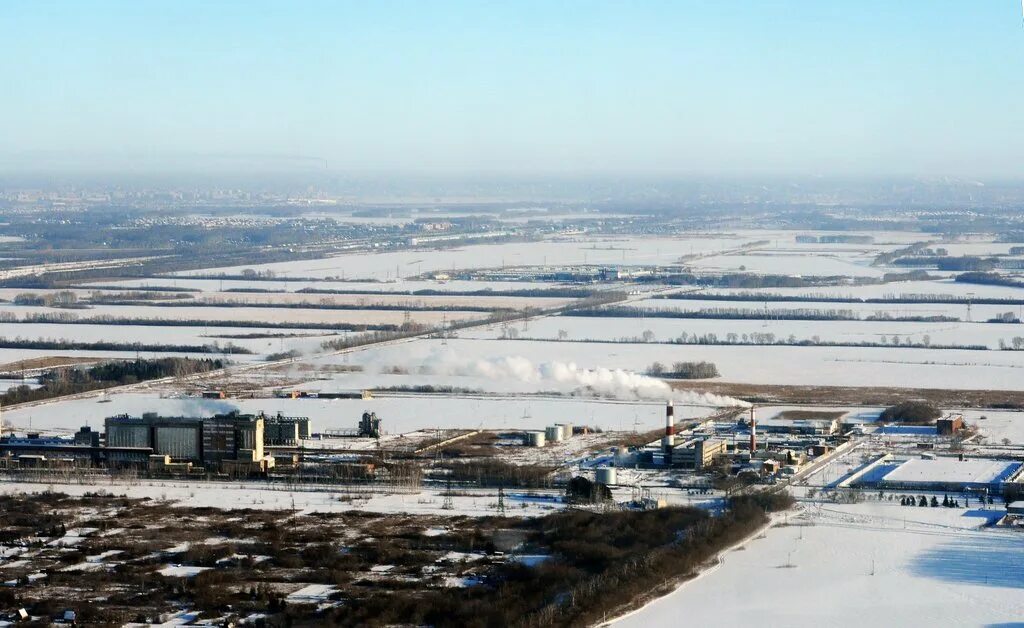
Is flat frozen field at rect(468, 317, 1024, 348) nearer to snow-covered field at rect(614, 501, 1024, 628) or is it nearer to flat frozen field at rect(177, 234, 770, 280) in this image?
flat frozen field at rect(177, 234, 770, 280)

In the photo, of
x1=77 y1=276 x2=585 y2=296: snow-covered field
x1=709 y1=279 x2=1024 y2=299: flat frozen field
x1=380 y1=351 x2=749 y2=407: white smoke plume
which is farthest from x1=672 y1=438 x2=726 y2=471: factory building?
x1=77 y1=276 x2=585 y2=296: snow-covered field

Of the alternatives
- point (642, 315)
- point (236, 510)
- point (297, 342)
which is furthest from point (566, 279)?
point (236, 510)

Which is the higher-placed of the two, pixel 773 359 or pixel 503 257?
pixel 773 359

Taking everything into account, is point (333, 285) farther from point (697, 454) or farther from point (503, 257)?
point (697, 454)

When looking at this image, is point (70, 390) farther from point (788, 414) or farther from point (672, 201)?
point (672, 201)

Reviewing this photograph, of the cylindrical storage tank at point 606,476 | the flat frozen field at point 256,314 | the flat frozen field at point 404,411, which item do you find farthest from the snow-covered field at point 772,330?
the cylindrical storage tank at point 606,476

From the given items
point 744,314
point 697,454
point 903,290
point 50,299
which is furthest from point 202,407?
point 903,290
